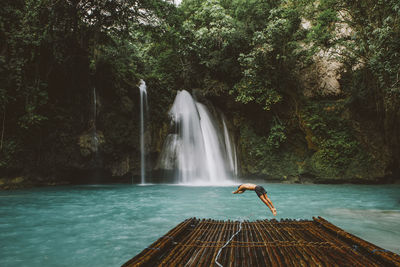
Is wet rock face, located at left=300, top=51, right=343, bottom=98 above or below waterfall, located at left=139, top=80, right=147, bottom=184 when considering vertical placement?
above

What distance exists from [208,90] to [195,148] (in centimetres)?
369

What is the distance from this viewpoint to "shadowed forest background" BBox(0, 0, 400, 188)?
10195 millimetres

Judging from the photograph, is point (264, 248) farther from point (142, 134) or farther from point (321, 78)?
point (321, 78)

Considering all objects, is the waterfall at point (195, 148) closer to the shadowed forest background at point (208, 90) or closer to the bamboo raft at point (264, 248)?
the shadowed forest background at point (208, 90)

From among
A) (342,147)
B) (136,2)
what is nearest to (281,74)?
(342,147)

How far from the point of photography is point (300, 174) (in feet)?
43.2

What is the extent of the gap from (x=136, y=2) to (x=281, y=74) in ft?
27.1

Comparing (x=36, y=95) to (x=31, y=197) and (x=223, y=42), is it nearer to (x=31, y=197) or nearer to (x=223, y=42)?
(x=31, y=197)

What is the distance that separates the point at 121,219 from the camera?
5.65m

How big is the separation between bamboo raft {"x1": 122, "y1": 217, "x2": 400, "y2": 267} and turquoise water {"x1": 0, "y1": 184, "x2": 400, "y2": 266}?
887mm

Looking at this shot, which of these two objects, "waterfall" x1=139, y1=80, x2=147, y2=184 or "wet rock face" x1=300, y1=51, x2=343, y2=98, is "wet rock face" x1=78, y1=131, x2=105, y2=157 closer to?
"waterfall" x1=139, y1=80, x2=147, y2=184

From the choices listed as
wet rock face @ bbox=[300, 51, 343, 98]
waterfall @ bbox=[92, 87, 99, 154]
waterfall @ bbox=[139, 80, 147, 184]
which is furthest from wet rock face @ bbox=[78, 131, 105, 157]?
wet rock face @ bbox=[300, 51, 343, 98]

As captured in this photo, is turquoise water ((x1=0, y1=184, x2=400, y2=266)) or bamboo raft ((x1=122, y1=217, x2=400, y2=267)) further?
turquoise water ((x1=0, y1=184, x2=400, y2=266))

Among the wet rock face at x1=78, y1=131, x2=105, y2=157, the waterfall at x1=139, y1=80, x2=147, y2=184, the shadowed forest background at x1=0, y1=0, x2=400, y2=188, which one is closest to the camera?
the shadowed forest background at x1=0, y1=0, x2=400, y2=188
